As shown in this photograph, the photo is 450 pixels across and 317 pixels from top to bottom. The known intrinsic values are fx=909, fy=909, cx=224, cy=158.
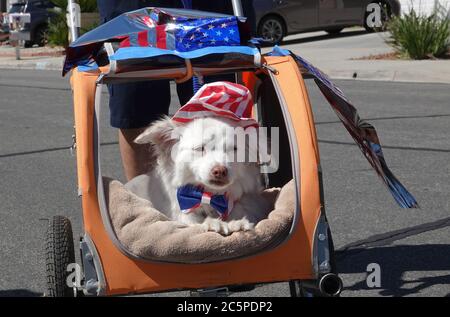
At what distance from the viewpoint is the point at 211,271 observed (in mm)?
3186

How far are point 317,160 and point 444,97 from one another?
8.32 metres

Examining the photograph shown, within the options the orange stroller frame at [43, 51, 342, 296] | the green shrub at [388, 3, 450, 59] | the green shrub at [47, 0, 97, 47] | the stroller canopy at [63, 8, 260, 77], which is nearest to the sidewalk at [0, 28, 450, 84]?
the green shrub at [388, 3, 450, 59]

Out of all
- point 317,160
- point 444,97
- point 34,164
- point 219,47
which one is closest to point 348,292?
point 317,160

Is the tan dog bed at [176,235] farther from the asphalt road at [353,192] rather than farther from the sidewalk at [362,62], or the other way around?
the sidewalk at [362,62]

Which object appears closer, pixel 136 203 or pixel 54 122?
pixel 136 203

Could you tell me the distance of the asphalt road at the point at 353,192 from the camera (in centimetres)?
450

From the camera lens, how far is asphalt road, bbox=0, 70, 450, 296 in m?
4.50

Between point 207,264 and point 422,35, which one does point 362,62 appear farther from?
point 207,264

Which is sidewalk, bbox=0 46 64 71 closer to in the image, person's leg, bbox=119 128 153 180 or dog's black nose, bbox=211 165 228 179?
person's leg, bbox=119 128 153 180

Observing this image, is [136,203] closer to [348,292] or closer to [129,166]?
[129,166]

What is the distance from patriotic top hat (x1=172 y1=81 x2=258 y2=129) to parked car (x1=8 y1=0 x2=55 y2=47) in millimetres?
24502

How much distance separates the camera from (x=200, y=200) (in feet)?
11.0

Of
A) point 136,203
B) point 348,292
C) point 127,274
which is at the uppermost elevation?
point 136,203

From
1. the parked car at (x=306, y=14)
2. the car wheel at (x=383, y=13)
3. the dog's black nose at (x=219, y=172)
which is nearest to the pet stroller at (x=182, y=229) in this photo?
the dog's black nose at (x=219, y=172)
